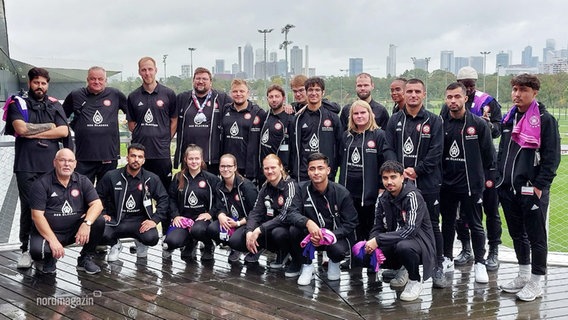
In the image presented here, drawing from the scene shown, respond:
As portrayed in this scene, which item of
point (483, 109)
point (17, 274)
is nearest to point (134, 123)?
point (17, 274)

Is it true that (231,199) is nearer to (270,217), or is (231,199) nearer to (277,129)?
(270,217)

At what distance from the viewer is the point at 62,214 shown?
16.7 ft

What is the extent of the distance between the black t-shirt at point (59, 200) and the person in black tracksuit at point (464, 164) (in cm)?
314

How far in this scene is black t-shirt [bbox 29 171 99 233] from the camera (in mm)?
4996

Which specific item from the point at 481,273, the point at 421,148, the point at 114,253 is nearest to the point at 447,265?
the point at 481,273

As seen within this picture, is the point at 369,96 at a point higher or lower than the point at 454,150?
higher

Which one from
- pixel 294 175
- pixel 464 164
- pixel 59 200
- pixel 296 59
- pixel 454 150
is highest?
pixel 296 59

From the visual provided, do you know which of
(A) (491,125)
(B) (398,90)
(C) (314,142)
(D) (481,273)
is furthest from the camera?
(B) (398,90)

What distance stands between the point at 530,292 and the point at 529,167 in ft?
3.18

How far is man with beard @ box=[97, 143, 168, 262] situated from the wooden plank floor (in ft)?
1.03

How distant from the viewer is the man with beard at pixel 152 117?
590 centimetres

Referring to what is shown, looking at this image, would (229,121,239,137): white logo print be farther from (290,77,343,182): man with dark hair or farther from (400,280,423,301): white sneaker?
(400,280,423,301): white sneaker

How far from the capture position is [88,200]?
5191 mm

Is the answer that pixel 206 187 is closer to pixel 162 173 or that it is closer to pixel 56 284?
pixel 162 173
